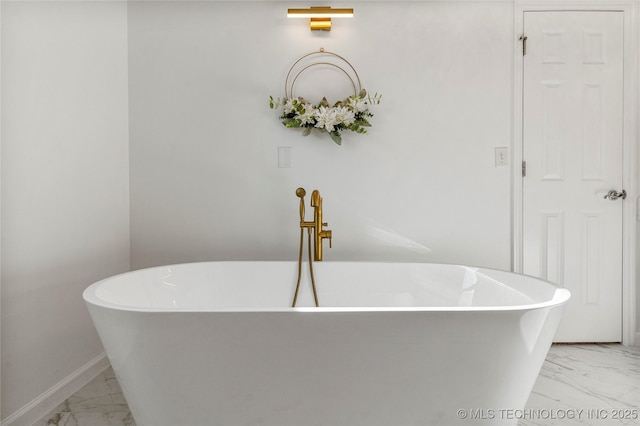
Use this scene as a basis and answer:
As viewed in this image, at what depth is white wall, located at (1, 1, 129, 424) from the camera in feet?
5.63

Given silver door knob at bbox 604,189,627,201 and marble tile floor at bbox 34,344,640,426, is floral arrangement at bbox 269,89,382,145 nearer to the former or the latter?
silver door knob at bbox 604,189,627,201

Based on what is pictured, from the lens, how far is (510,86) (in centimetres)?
252

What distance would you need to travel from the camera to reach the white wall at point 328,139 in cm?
252

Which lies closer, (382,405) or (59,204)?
(382,405)

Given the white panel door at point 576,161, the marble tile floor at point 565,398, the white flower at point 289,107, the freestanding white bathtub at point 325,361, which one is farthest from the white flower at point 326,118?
the marble tile floor at point 565,398

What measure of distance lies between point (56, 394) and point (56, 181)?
938 millimetres

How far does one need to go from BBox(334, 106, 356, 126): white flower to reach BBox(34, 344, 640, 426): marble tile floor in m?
1.56

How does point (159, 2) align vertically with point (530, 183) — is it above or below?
above

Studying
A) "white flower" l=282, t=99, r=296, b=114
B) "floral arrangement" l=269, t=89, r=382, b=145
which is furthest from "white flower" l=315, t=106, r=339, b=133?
"white flower" l=282, t=99, r=296, b=114

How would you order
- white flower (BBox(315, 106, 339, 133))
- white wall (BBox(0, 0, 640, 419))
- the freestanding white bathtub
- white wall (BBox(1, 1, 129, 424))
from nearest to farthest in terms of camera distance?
the freestanding white bathtub → white wall (BBox(1, 1, 129, 424)) → white flower (BBox(315, 106, 339, 133)) → white wall (BBox(0, 0, 640, 419))

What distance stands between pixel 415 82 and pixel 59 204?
6.36 ft

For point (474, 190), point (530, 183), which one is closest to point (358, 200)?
point (474, 190)

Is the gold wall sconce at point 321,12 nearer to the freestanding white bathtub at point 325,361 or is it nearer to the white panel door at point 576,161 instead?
the white panel door at point 576,161

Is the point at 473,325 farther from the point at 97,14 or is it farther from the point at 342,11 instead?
the point at 97,14
